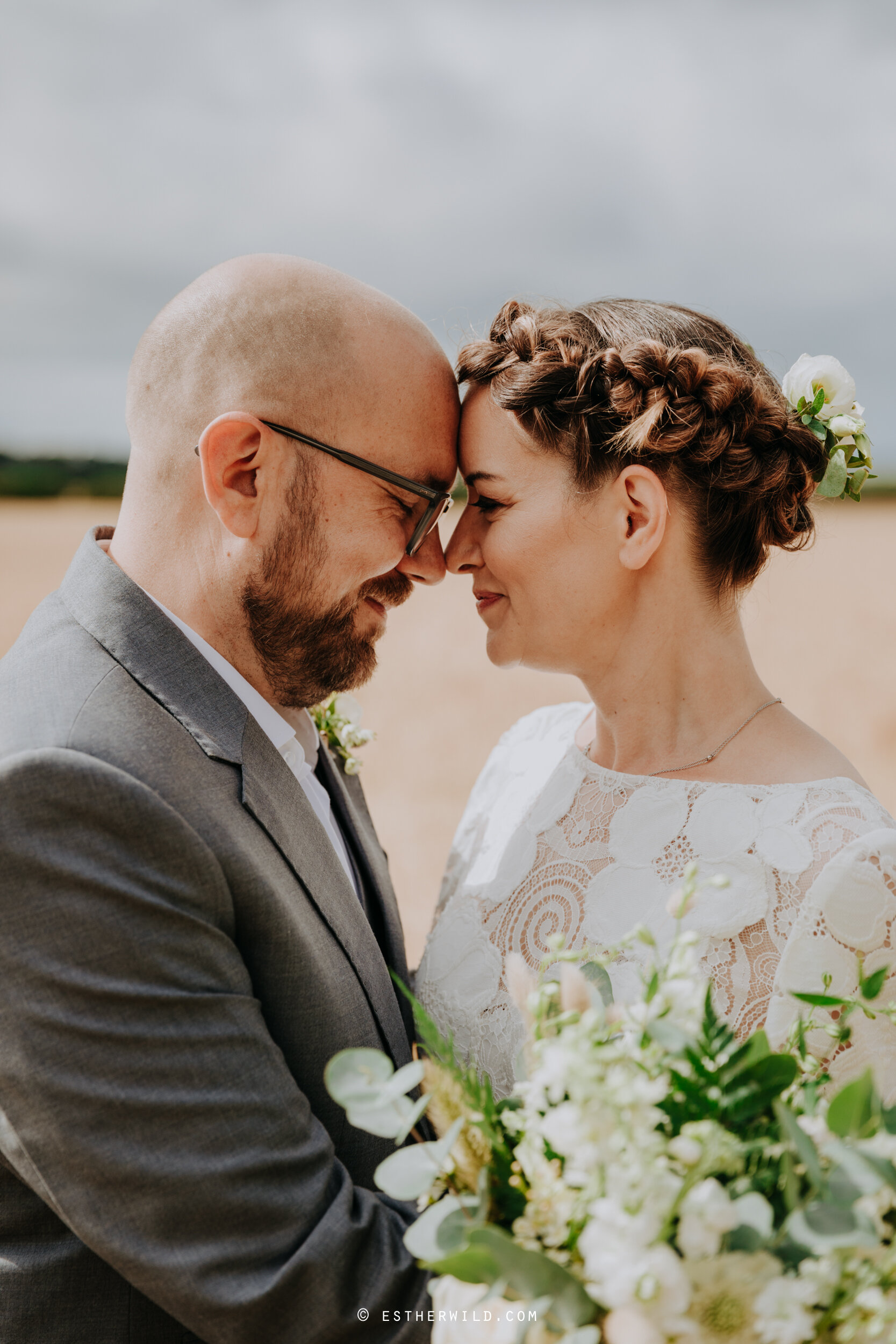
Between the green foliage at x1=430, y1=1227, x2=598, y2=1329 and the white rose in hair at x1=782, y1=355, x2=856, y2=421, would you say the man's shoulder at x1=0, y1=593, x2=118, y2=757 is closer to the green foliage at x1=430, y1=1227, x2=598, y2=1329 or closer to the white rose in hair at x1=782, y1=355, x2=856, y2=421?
the green foliage at x1=430, y1=1227, x2=598, y2=1329

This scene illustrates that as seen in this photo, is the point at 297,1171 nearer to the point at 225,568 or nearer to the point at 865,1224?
the point at 865,1224

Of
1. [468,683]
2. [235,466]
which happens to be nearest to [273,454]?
[235,466]

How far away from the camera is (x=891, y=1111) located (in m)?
1.21

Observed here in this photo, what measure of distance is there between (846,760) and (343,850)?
1.37 meters

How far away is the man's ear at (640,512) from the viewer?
238cm

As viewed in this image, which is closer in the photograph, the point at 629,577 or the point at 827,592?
the point at 629,577

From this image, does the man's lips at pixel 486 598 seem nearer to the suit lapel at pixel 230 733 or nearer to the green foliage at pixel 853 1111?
the suit lapel at pixel 230 733

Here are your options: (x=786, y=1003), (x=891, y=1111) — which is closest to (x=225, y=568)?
(x=786, y=1003)

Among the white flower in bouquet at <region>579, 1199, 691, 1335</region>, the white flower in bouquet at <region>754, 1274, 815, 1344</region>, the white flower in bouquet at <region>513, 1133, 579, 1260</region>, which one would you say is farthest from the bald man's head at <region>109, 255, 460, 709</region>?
the white flower in bouquet at <region>754, 1274, 815, 1344</region>

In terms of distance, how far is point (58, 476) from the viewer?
51.5 meters

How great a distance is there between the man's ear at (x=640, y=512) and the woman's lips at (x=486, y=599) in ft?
1.28

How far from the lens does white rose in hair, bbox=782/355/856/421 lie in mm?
2551

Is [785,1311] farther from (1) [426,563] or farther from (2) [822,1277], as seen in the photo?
(1) [426,563]

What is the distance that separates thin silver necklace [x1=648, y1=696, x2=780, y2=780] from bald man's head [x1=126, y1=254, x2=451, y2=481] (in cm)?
120
